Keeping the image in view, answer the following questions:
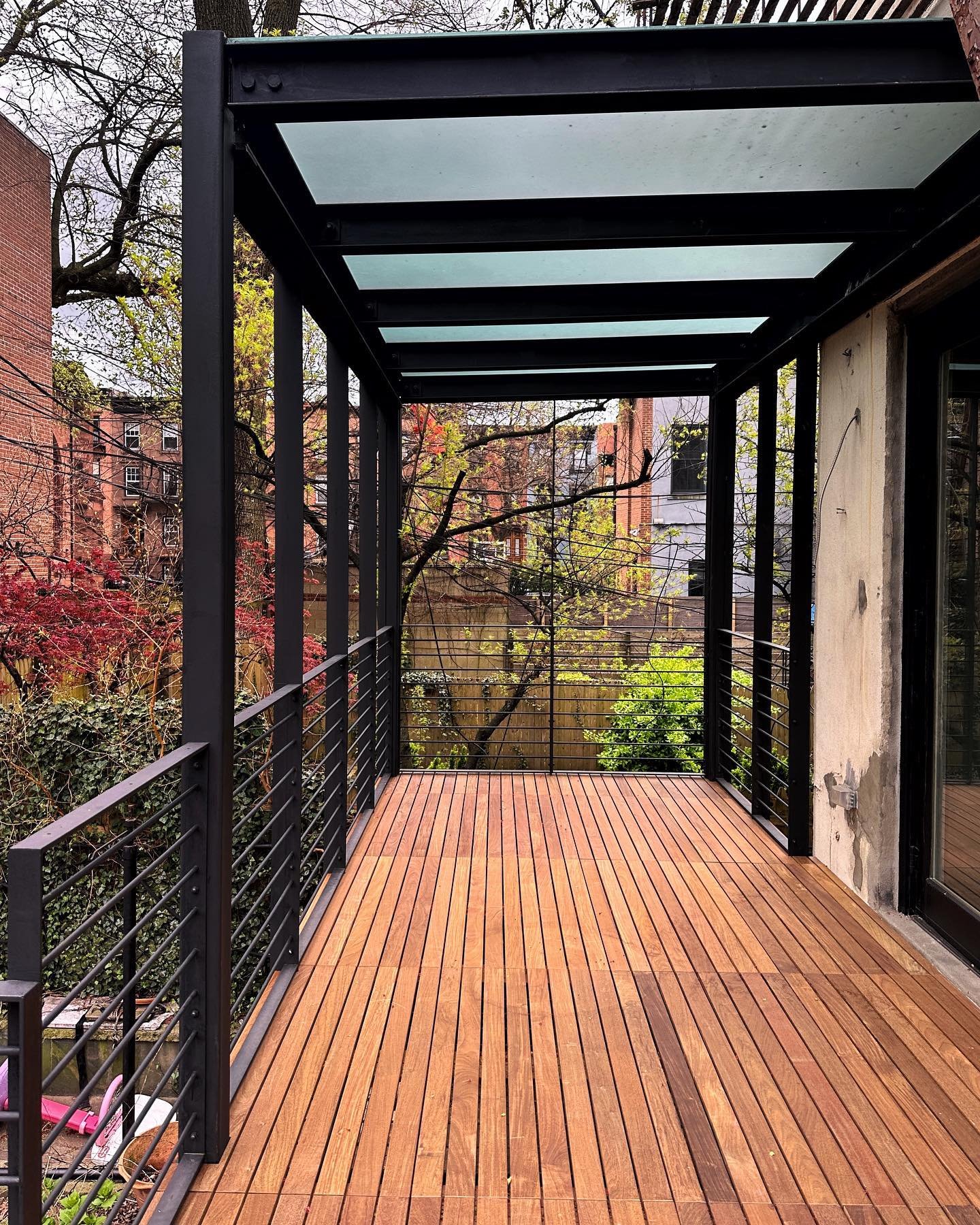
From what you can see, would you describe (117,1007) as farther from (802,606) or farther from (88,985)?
(802,606)

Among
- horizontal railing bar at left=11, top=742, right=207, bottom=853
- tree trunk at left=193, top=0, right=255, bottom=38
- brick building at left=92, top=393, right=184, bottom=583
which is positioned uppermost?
tree trunk at left=193, top=0, right=255, bottom=38

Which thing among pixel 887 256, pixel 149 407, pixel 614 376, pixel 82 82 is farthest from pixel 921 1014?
pixel 82 82

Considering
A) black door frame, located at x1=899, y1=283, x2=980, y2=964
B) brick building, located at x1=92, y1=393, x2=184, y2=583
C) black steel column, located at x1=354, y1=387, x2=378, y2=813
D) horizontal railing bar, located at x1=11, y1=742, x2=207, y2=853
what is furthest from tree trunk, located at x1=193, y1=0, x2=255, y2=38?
horizontal railing bar, located at x1=11, y1=742, x2=207, y2=853

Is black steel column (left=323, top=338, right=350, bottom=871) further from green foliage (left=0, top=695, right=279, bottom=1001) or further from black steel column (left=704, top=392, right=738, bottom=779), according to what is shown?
black steel column (left=704, top=392, right=738, bottom=779)

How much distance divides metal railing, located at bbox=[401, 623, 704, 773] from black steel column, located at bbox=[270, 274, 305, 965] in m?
4.04

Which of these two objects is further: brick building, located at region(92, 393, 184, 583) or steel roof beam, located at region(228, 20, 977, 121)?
brick building, located at region(92, 393, 184, 583)

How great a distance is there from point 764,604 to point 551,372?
1718 millimetres

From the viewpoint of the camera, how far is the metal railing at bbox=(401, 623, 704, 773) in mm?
6684

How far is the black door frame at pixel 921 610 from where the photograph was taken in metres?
2.98

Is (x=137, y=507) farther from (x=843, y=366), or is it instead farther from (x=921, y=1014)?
(x=921, y=1014)

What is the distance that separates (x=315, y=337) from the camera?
783cm

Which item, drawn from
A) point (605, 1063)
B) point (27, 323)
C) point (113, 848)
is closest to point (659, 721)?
point (605, 1063)

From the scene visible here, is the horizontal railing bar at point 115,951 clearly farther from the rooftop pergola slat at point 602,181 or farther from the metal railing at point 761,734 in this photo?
the metal railing at point 761,734

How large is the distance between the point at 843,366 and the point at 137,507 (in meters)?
6.13
